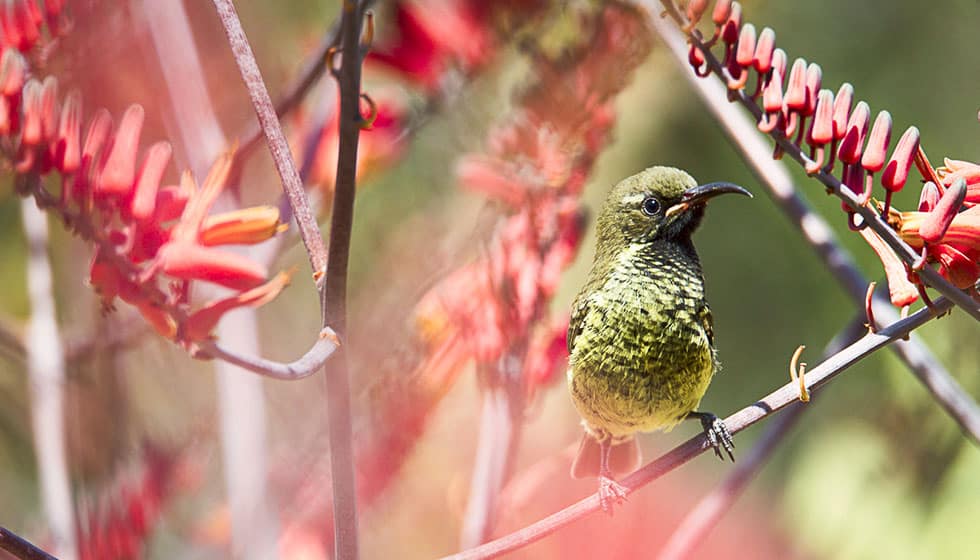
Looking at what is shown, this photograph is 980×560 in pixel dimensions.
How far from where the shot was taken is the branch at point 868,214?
0.37 m

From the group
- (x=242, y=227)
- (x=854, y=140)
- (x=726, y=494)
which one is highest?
(x=242, y=227)

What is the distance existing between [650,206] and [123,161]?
0.73ft

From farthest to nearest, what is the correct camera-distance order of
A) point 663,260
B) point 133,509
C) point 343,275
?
point 133,509
point 663,260
point 343,275

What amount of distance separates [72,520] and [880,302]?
440 mm

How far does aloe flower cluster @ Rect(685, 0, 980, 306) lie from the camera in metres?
0.38

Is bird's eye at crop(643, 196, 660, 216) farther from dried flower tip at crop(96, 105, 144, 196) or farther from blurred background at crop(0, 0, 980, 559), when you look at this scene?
dried flower tip at crop(96, 105, 144, 196)

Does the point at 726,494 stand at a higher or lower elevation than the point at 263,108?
lower

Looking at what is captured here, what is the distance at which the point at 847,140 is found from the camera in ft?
1.26

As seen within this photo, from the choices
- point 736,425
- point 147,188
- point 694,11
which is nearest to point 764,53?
point 694,11

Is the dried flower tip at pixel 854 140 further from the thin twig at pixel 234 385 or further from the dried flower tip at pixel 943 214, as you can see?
the thin twig at pixel 234 385

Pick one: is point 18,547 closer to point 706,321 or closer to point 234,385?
point 234,385

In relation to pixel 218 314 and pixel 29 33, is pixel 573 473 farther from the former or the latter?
pixel 29 33

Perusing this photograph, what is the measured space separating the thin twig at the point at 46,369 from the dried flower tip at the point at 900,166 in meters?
0.46

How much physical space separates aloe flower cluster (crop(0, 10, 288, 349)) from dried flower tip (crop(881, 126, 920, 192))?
24cm
